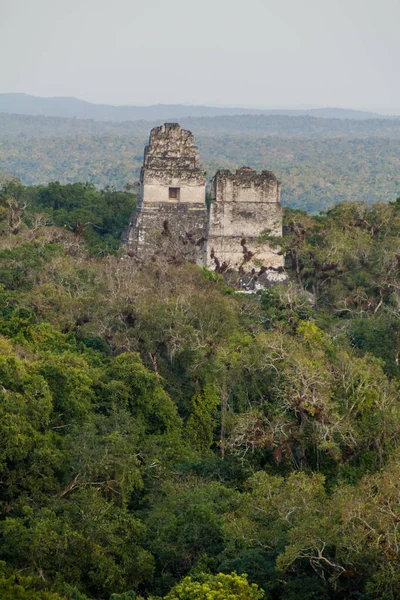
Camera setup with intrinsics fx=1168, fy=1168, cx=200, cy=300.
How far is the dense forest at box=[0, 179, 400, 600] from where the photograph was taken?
13.2m

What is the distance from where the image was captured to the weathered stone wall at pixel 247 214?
83.1 ft

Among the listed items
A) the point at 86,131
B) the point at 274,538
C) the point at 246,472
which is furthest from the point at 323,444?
the point at 86,131

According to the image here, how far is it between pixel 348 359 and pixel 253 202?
25.9ft

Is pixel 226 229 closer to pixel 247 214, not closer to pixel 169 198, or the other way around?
pixel 247 214

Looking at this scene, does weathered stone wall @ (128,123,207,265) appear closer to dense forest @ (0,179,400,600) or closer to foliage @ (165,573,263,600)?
dense forest @ (0,179,400,600)

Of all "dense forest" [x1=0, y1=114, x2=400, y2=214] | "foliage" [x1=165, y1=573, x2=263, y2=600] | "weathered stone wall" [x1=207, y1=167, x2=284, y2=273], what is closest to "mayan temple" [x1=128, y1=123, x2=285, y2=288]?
"weathered stone wall" [x1=207, y1=167, x2=284, y2=273]

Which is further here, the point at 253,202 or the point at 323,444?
the point at 253,202

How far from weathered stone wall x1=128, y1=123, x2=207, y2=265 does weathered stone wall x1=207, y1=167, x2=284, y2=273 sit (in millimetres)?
801

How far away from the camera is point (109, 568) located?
1387 centimetres

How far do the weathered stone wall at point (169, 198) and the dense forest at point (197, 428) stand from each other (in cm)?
170

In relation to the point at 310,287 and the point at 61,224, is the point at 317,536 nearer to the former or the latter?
the point at 310,287

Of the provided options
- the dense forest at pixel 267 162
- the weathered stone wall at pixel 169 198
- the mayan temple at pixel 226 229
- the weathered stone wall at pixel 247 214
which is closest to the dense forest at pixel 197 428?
the weathered stone wall at pixel 247 214

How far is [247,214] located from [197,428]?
768 centimetres

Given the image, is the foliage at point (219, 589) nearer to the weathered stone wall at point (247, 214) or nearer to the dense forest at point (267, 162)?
the weathered stone wall at point (247, 214)
